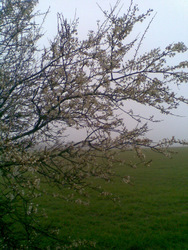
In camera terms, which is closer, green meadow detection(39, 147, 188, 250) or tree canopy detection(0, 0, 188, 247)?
tree canopy detection(0, 0, 188, 247)

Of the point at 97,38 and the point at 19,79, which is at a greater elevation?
the point at 97,38

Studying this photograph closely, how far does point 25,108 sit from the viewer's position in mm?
4426

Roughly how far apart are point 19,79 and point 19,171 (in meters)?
2.13

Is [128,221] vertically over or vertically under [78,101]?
under

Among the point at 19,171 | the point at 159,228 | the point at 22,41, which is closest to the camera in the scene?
the point at 19,171

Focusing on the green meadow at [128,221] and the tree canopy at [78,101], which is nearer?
the tree canopy at [78,101]

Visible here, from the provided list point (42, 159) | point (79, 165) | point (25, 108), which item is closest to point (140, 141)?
point (79, 165)

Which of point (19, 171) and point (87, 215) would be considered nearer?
point (19, 171)

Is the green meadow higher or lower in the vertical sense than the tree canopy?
lower

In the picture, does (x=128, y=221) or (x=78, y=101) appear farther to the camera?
(x=128, y=221)

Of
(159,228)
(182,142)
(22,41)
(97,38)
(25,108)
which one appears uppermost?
(22,41)

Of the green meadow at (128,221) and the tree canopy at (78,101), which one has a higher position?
the tree canopy at (78,101)

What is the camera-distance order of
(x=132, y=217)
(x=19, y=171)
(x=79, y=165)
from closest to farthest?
1. (x=19, y=171)
2. (x=79, y=165)
3. (x=132, y=217)

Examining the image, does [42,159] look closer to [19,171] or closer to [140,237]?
[19,171]
